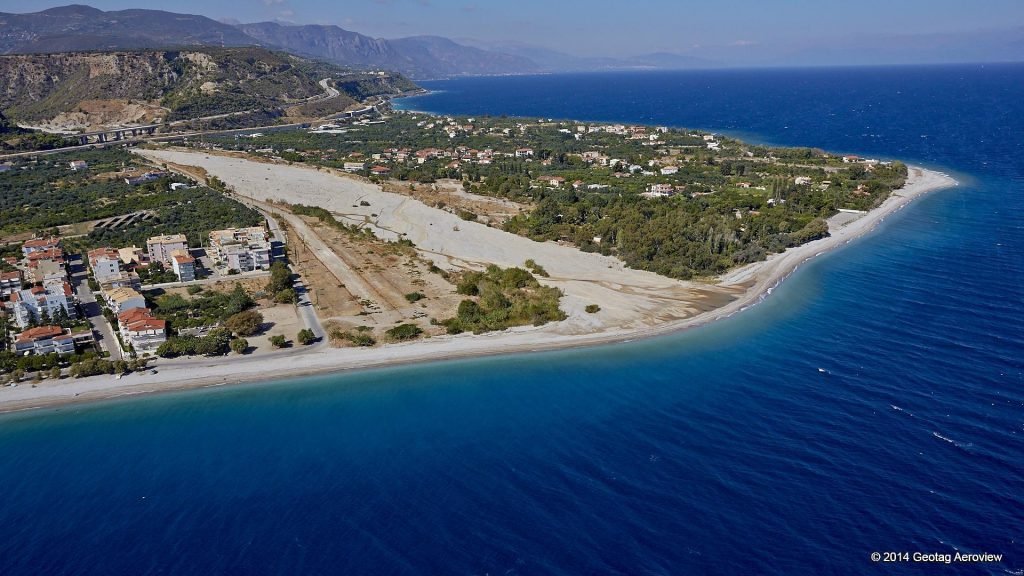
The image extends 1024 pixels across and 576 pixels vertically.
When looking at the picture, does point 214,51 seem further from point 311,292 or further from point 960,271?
point 960,271

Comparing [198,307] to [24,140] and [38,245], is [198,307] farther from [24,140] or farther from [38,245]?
[24,140]

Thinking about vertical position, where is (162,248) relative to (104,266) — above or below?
above

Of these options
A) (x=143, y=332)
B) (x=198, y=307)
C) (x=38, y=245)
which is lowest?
(x=198, y=307)

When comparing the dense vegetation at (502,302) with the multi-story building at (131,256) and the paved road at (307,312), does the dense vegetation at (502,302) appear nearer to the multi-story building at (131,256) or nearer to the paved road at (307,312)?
the paved road at (307,312)

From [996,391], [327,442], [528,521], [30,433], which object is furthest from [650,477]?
[30,433]

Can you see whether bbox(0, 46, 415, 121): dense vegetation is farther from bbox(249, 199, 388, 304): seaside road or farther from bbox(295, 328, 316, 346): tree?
bbox(295, 328, 316, 346): tree

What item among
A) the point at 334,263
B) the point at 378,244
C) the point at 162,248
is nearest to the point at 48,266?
the point at 162,248

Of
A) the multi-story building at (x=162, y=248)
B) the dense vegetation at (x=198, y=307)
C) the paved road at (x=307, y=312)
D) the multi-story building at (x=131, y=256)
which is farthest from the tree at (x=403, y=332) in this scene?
the multi-story building at (x=131, y=256)
